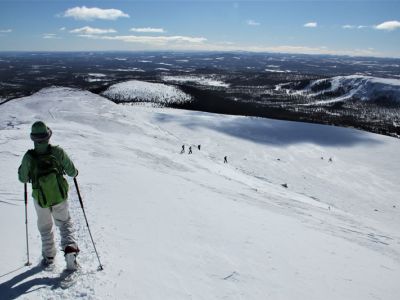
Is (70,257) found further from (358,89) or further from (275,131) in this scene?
(358,89)

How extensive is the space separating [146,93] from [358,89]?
88039 millimetres

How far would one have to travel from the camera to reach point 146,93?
10325cm

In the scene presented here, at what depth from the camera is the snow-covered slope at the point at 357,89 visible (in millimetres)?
130500

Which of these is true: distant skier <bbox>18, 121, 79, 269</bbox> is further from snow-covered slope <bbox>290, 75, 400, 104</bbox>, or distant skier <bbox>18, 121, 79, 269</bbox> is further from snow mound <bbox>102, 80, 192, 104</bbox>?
snow-covered slope <bbox>290, 75, 400, 104</bbox>

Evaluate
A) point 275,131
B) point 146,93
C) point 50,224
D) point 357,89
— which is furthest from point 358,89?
point 50,224

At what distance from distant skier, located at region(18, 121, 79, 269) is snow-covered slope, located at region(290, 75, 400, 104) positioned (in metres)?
139

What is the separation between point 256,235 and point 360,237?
661 centimetres

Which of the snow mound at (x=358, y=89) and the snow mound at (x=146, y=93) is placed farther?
the snow mound at (x=358, y=89)

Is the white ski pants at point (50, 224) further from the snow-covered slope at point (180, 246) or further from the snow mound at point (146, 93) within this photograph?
the snow mound at point (146, 93)

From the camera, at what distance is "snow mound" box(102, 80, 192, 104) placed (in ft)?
319

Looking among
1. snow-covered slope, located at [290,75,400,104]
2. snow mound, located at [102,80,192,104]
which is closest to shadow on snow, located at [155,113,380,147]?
snow mound, located at [102,80,192,104]

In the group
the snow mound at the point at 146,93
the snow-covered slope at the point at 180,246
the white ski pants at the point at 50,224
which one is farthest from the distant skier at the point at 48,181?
the snow mound at the point at 146,93

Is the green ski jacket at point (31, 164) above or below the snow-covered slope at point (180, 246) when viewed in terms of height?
above

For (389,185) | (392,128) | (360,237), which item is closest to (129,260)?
(360,237)
